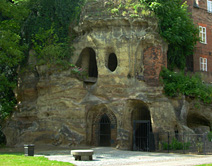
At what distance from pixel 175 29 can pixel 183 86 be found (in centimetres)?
465

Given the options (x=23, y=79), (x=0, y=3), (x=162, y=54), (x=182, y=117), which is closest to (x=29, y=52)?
(x=23, y=79)

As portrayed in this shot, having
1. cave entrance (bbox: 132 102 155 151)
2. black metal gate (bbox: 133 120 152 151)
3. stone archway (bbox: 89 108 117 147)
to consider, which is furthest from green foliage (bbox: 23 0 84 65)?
black metal gate (bbox: 133 120 152 151)

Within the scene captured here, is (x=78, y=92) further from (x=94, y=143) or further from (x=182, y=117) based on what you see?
(x=182, y=117)

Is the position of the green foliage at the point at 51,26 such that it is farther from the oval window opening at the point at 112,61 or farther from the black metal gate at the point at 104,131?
the black metal gate at the point at 104,131

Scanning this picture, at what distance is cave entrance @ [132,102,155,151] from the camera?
24.8m

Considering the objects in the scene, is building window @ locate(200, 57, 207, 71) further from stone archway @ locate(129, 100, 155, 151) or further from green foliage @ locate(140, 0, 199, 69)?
stone archway @ locate(129, 100, 155, 151)

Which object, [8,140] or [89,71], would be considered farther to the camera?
[89,71]

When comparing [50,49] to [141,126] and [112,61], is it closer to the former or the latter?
[112,61]

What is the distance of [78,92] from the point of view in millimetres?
25484

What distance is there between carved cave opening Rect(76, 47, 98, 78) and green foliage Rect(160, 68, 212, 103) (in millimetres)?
5950

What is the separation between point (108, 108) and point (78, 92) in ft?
8.28

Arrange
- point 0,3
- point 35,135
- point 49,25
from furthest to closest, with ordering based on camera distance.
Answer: point 49,25 < point 35,135 < point 0,3

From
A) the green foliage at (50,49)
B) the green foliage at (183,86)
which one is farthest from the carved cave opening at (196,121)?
the green foliage at (50,49)

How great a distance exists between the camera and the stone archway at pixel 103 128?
25.4 metres
